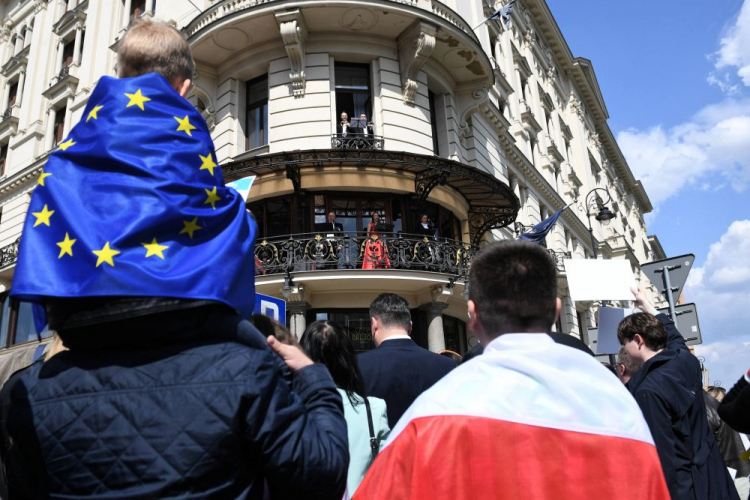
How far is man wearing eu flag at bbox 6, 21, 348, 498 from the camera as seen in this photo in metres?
1.49

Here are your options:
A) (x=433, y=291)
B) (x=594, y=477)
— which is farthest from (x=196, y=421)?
(x=433, y=291)

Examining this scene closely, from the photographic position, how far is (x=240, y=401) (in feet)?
4.93

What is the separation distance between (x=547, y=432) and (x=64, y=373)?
1.42m

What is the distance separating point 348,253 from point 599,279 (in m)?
7.67

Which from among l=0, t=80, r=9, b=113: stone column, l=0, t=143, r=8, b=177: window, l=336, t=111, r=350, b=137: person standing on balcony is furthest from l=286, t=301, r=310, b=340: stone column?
l=0, t=80, r=9, b=113: stone column

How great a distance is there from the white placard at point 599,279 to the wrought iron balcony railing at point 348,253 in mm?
6755

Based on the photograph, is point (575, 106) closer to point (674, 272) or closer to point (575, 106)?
point (575, 106)

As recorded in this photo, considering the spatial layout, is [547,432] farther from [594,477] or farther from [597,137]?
[597,137]

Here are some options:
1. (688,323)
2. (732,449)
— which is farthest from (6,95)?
(732,449)

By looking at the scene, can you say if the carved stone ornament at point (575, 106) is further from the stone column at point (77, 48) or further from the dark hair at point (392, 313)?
the dark hair at point (392, 313)

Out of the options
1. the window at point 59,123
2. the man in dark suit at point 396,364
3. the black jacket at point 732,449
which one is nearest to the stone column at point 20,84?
the window at point 59,123

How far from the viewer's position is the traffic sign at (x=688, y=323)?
27.1 feet

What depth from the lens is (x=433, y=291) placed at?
49.6ft

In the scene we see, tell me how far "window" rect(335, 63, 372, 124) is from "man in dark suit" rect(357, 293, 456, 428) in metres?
13.1
